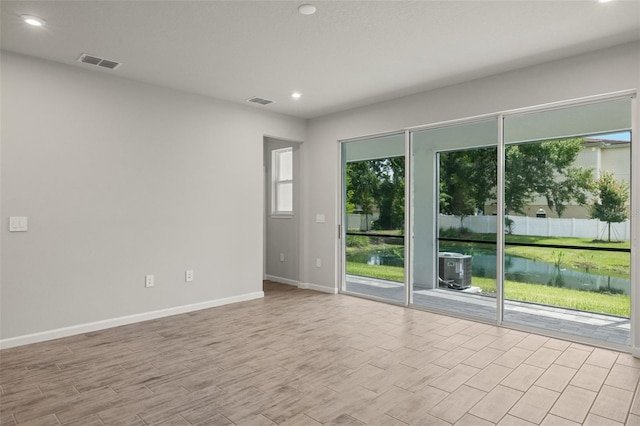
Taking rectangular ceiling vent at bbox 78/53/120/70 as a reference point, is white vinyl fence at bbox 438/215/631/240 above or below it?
below

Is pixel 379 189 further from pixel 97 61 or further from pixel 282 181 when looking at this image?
pixel 97 61

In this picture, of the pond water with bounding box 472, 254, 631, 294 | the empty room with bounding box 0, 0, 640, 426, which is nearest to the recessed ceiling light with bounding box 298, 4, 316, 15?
the empty room with bounding box 0, 0, 640, 426

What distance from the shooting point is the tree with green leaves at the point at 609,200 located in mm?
3537

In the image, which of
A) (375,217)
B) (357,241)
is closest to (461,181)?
(375,217)

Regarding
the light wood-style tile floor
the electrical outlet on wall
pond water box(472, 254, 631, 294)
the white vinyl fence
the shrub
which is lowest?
the light wood-style tile floor

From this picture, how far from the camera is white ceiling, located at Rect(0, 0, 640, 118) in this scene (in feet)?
9.17

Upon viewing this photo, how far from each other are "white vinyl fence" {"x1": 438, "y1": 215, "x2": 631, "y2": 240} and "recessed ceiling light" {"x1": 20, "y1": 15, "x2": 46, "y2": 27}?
4.46 meters

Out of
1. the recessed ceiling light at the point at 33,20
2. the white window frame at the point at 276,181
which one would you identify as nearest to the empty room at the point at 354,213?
the recessed ceiling light at the point at 33,20

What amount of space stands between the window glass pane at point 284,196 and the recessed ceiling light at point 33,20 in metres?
4.18

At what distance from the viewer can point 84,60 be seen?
373cm

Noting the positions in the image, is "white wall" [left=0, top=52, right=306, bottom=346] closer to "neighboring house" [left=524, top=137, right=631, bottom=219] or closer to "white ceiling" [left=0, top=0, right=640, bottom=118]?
"white ceiling" [left=0, top=0, right=640, bottom=118]

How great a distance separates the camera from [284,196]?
6.87m

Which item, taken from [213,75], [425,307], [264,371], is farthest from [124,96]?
[425,307]

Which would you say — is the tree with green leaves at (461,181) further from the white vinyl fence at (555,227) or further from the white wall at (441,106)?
the white wall at (441,106)
